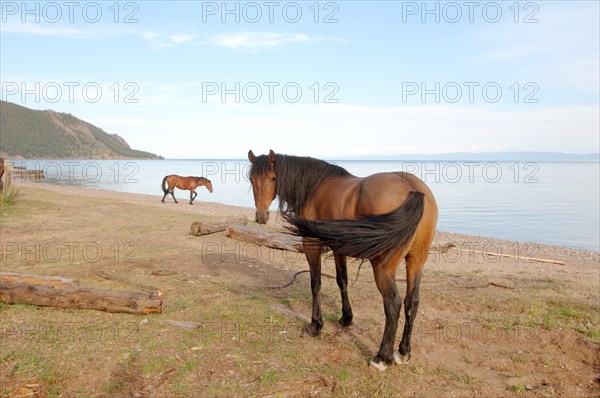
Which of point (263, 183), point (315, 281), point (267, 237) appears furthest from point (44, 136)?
point (315, 281)

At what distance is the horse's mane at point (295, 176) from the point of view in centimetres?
551

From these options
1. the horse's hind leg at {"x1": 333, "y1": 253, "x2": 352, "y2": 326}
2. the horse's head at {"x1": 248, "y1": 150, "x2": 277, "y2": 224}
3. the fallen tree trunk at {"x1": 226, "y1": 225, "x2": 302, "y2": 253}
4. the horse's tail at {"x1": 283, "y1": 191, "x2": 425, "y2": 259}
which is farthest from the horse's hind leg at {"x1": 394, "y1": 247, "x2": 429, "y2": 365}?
the fallen tree trunk at {"x1": 226, "y1": 225, "x2": 302, "y2": 253}

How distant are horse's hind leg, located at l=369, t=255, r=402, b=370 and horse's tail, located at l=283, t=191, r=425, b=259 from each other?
166mm

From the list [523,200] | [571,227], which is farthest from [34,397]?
[523,200]

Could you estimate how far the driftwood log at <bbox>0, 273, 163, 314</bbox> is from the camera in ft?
A: 18.8

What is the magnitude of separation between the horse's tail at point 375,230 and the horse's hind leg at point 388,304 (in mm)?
166

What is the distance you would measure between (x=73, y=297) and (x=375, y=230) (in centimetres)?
416

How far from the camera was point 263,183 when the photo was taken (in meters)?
5.52

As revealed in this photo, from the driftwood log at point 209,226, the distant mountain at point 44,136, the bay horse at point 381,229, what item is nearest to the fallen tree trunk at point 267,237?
the driftwood log at point 209,226

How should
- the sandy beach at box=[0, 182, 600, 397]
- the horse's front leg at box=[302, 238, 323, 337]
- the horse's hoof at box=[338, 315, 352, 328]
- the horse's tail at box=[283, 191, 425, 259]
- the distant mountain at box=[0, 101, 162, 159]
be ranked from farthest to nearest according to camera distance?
the distant mountain at box=[0, 101, 162, 159] < the horse's hoof at box=[338, 315, 352, 328] < the horse's front leg at box=[302, 238, 323, 337] < the horse's tail at box=[283, 191, 425, 259] < the sandy beach at box=[0, 182, 600, 397]

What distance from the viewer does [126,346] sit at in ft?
15.8

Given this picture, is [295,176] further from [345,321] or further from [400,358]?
[400,358]

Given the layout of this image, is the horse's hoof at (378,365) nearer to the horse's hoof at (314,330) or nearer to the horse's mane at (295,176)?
the horse's hoof at (314,330)

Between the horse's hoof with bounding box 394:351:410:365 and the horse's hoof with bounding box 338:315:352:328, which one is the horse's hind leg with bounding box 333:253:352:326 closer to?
the horse's hoof with bounding box 338:315:352:328
